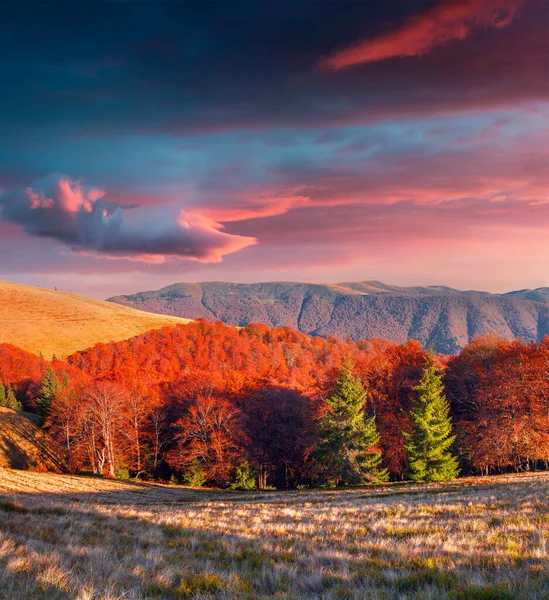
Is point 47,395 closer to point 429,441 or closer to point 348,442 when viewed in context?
point 348,442

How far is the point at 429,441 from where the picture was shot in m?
39.6

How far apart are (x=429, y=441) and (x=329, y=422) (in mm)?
10701

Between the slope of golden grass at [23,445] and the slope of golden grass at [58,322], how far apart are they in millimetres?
69366

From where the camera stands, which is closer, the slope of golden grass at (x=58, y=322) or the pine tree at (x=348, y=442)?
the pine tree at (x=348, y=442)

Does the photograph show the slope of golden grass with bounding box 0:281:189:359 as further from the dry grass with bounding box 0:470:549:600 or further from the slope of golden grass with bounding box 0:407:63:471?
the dry grass with bounding box 0:470:549:600

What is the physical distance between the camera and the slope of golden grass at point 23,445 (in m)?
53.1

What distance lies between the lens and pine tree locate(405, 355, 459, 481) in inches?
1512

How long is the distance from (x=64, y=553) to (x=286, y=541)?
403 centimetres

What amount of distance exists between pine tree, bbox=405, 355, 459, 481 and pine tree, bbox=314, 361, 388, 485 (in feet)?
14.0

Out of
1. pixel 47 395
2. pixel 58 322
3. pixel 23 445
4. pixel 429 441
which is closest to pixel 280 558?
pixel 429 441

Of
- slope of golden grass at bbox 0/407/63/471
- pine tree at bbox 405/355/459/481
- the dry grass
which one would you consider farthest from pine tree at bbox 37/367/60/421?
the dry grass

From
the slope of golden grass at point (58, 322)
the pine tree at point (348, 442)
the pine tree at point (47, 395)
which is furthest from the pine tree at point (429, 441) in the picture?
the slope of golden grass at point (58, 322)

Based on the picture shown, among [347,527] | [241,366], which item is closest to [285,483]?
[347,527]

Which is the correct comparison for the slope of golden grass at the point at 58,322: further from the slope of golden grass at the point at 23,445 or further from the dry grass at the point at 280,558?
the dry grass at the point at 280,558
